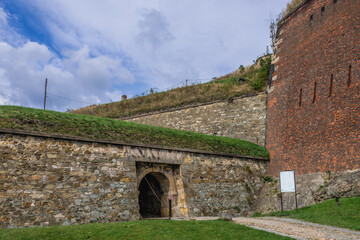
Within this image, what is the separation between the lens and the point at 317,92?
626 inches

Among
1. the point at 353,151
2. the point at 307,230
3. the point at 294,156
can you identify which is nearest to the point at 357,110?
the point at 353,151

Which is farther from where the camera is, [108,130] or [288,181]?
[288,181]

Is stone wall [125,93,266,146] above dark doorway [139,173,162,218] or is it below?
above

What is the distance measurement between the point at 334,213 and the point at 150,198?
868cm

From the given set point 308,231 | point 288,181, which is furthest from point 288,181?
point 308,231

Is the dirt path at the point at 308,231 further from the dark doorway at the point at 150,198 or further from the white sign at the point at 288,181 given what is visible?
the dark doorway at the point at 150,198

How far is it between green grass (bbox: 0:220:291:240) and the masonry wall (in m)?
7.39

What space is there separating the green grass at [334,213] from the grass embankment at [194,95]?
9.77 meters

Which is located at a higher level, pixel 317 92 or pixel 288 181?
pixel 317 92

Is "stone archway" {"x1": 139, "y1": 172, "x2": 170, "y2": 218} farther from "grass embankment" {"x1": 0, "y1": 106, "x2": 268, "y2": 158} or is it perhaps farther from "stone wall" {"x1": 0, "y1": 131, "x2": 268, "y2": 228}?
"grass embankment" {"x1": 0, "y1": 106, "x2": 268, "y2": 158}

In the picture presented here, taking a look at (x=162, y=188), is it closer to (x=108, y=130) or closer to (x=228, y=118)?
(x=108, y=130)

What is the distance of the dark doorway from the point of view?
16005 millimetres

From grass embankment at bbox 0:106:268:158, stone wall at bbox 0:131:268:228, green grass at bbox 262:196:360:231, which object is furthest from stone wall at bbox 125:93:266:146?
green grass at bbox 262:196:360:231

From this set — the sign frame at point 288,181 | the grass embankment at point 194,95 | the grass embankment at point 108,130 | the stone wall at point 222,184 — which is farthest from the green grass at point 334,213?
the grass embankment at point 194,95
